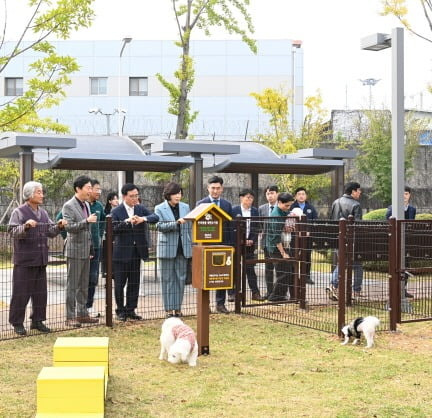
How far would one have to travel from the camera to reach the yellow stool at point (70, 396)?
5637 millimetres

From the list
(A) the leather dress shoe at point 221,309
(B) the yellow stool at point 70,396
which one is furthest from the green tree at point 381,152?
(B) the yellow stool at point 70,396

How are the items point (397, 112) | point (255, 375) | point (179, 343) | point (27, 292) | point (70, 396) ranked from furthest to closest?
point (397, 112), point (27, 292), point (179, 343), point (255, 375), point (70, 396)

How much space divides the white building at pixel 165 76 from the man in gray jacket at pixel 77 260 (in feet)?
109

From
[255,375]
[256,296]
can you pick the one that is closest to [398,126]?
[256,296]

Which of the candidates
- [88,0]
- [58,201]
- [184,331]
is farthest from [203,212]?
[58,201]

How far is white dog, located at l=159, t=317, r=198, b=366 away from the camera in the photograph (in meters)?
7.67

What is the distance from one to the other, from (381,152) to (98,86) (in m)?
21.3

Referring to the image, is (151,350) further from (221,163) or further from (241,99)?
(241,99)

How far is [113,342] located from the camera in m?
8.88

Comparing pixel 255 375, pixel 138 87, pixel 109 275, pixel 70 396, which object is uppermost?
pixel 138 87

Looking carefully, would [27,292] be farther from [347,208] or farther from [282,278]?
[347,208]

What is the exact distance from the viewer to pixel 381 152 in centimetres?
2788

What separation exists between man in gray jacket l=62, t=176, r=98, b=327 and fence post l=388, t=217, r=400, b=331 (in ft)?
11.8

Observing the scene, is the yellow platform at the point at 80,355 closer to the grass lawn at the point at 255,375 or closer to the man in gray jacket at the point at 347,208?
the grass lawn at the point at 255,375
